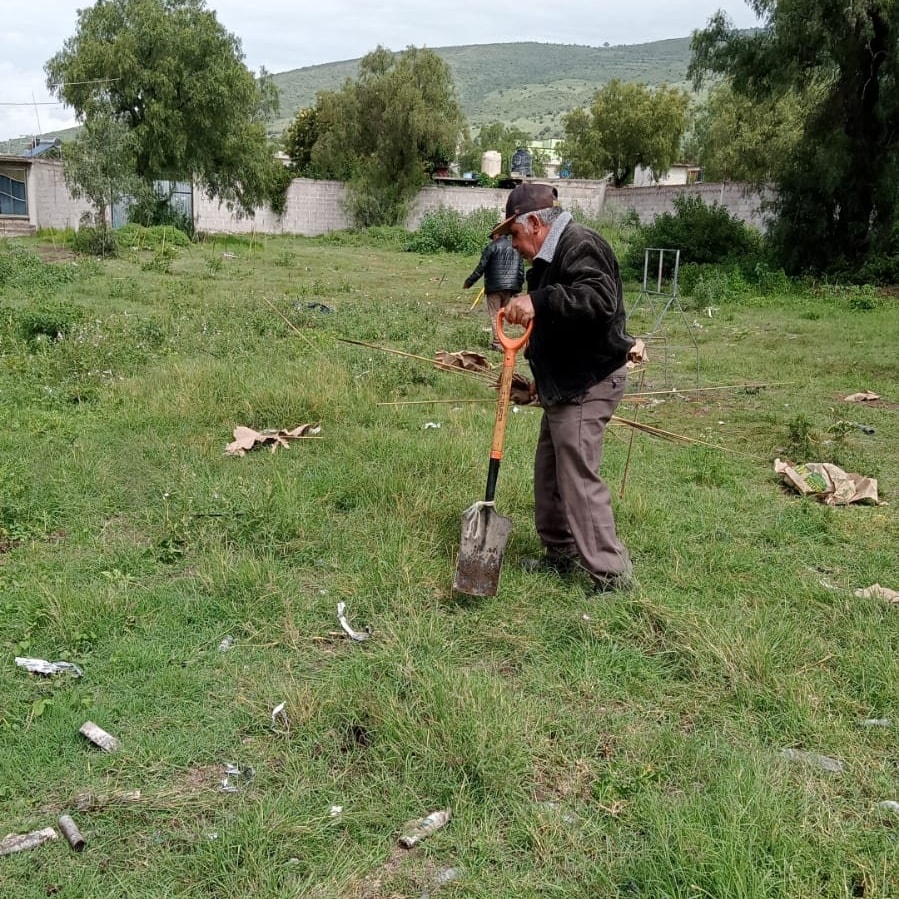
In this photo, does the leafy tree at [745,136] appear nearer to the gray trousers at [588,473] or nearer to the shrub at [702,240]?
the shrub at [702,240]

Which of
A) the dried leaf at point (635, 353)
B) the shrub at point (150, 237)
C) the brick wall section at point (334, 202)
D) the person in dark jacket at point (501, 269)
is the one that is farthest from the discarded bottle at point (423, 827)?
the brick wall section at point (334, 202)

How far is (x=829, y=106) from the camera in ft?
55.7

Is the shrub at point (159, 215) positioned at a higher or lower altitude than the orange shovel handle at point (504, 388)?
higher

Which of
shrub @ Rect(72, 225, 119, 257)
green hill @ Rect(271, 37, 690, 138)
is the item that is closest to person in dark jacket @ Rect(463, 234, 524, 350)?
shrub @ Rect(72, 225, 119, 257)

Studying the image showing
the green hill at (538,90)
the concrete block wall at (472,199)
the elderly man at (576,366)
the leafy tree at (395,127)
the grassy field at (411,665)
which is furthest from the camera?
the green hill at (538,90)

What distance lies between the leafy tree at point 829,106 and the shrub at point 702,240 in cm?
114

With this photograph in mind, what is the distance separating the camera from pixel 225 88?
25.8 metres

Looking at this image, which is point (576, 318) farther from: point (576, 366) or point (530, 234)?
point (530, 234)

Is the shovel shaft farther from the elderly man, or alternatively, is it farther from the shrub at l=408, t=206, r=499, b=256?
the shrub at l=408, t=206, r=499, b=256

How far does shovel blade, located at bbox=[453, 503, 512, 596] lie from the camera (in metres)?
3.71

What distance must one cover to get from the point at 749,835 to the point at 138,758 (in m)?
1.87

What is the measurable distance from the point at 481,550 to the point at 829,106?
1685cm

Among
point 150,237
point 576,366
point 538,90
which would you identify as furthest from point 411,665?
point 538,90

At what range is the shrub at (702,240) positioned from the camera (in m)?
18.8
